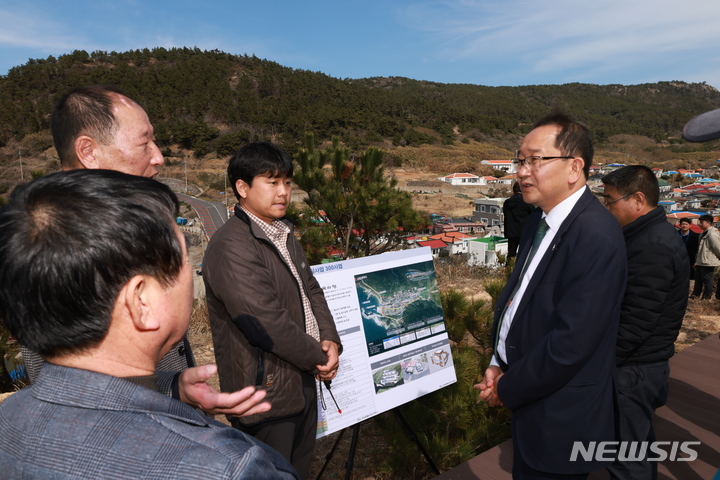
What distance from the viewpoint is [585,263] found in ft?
3.96

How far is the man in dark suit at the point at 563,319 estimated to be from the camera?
120 centimetres

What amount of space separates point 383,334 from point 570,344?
99 cm

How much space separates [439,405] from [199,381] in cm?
170

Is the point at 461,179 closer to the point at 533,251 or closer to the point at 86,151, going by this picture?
the point at 533,251

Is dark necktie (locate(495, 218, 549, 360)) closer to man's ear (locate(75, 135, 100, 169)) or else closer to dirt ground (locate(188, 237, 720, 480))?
dirt ground (locate(188, 237, 720, 480))

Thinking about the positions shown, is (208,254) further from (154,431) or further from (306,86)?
(306,86)

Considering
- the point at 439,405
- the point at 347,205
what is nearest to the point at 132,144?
the point at 439,405

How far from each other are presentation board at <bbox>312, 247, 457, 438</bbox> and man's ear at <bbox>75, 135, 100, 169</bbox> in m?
0.98

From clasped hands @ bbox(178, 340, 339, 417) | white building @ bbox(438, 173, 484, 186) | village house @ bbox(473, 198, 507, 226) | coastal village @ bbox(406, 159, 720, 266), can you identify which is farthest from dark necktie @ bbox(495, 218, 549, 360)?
white building @ bbox(438, 173, 484, 186)

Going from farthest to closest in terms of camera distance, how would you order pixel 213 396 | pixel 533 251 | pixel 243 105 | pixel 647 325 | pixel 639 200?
1. pixel 243 105
2. pixel 639 200
3. pixel 647 325
4. pixel 533 251
5. pixel 213 396

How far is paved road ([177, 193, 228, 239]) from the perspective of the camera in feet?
73.1

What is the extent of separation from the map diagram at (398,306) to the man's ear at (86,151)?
1203 mm

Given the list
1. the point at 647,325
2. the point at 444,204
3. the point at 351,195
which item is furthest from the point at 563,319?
the point at 444,204

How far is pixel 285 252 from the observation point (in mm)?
1727
